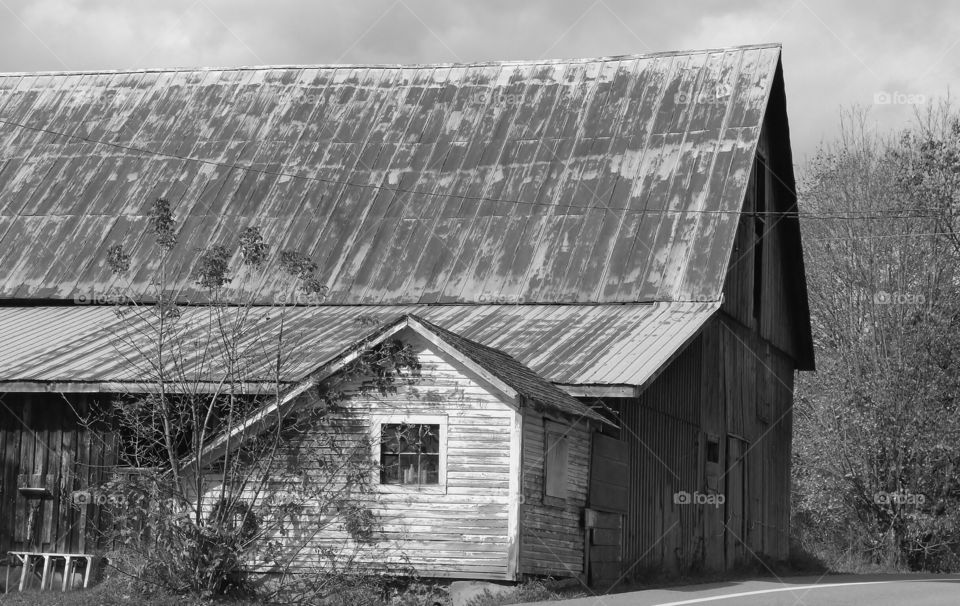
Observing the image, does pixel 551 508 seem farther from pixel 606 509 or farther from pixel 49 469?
pixel 49 469

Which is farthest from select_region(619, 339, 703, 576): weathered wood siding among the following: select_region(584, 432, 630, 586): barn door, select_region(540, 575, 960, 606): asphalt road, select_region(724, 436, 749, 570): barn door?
select_region(724, 436, 749, 570): barn door

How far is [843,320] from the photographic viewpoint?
32.6m

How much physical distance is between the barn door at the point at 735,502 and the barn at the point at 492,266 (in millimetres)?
76

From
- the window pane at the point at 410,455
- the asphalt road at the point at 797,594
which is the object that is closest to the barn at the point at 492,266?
the window pane at the point at 410,455

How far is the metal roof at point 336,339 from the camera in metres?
17.8

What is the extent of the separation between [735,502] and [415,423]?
9.51 metres

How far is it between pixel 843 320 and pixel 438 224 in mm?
13216

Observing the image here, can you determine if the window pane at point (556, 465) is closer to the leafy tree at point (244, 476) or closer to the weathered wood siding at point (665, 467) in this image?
the weathered wood siding at point (665, 467)

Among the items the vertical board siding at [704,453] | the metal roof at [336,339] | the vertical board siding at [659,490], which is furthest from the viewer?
the vertical board siding at [704,453]

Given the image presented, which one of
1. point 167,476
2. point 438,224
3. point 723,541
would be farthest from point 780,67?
point 167,476

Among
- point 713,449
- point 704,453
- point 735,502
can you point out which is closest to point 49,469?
point 704,453

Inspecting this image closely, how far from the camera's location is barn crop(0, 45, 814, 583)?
1728 cm

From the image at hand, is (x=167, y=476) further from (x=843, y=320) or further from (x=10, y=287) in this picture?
(x=843, y=320)

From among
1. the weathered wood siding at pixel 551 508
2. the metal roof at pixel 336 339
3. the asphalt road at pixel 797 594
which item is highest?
the metal roof at pixel 336 339
